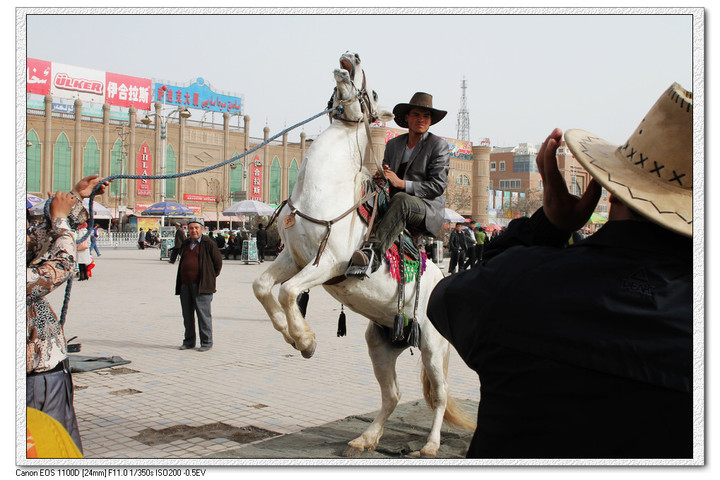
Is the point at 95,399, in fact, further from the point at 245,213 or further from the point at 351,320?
the point at 245,213

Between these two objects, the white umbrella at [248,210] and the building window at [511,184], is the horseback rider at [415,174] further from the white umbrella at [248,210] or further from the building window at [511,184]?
the building window at [511,184]

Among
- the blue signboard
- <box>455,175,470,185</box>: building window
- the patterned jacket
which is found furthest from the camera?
<box>455,175,470,185</box>: building window

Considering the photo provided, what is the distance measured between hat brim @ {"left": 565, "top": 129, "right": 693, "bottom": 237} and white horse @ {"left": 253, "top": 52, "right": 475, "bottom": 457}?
2801 mm

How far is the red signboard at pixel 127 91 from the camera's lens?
6391 centimetres

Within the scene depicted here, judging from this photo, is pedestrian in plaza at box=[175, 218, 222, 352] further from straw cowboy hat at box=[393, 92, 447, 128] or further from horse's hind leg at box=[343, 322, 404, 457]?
straw cowboy hat at box=[393, 92, 447, 128]

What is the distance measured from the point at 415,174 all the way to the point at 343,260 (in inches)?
39.6

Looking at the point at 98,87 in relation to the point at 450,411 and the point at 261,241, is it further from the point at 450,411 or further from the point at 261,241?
the point at 450,411

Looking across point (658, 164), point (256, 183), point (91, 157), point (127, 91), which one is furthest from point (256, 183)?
point (658, 164)

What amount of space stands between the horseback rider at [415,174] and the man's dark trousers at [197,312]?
16.6 ft

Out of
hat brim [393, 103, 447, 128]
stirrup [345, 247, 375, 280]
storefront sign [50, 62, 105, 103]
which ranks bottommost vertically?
stirrup [345, 247, 375, 280]

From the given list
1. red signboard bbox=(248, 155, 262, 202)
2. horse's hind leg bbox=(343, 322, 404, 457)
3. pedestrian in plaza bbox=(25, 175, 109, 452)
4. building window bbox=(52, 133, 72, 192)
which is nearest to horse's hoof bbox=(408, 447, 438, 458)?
horse's hind leg bbox=(343, 322, 404, 457)

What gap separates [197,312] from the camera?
9.64 meters

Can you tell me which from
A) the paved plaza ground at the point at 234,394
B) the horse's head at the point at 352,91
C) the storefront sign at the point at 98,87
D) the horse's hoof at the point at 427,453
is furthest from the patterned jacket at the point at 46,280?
the storefront sign at the point at 98,87

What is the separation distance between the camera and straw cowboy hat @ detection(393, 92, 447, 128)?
5.08 meters
